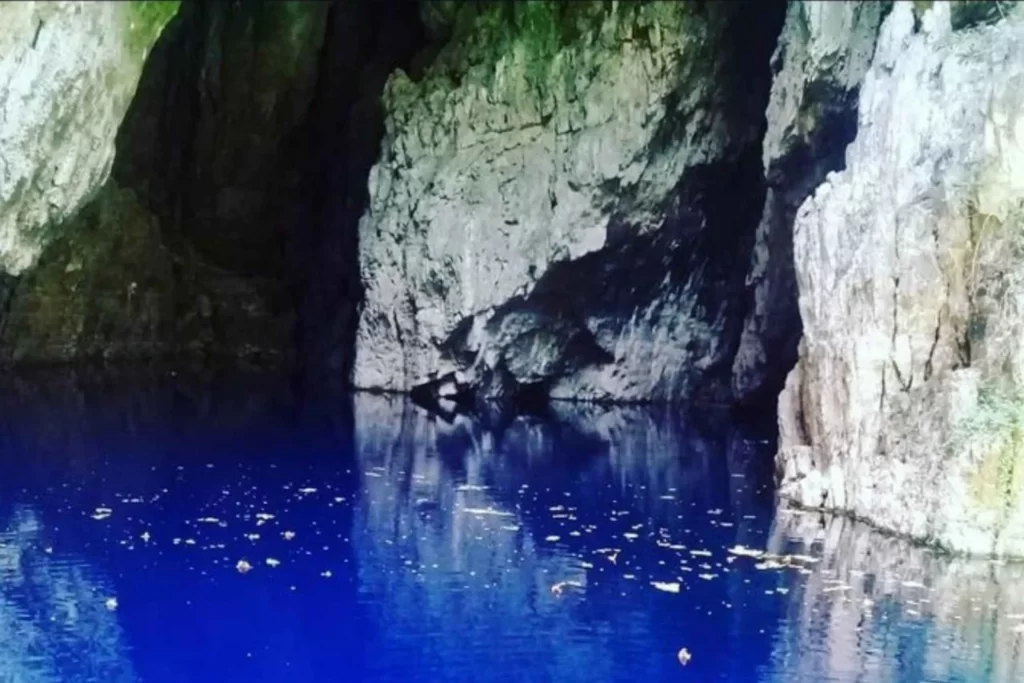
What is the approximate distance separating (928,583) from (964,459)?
110 centimetres

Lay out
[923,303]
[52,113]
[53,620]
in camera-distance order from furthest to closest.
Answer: [52,113], [923,303], [53,620]

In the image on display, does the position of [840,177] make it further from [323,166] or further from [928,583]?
[323,166]

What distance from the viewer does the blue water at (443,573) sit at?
22.9 feet

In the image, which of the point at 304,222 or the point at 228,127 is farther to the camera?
the point at 304,222

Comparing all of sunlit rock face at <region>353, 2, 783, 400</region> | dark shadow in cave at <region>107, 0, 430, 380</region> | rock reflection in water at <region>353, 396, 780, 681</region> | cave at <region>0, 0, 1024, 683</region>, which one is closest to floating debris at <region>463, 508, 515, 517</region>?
rock reflection in water at <region>353, 396, 780, 681</region>

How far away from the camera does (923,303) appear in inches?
400

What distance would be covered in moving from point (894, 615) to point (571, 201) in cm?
972

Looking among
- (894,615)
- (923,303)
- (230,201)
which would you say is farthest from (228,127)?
(894,615)

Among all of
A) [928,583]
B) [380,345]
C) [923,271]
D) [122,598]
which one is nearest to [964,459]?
[928,583]

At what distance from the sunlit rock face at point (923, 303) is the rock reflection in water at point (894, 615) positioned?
449mm

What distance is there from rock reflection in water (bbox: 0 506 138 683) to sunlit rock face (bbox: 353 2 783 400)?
9305 mm

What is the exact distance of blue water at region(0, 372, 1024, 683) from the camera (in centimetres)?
698

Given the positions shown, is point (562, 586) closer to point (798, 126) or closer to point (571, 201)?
point (798, 126)

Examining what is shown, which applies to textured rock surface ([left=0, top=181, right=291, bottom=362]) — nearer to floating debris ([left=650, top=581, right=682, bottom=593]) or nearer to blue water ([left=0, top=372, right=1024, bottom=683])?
blue water ([left=0, top=372, right=1024, bottom=683])
